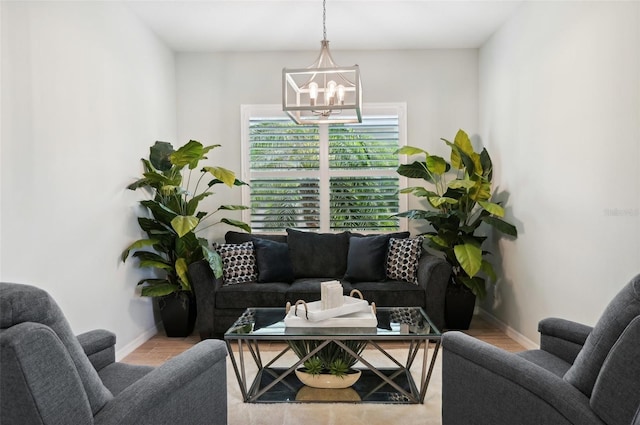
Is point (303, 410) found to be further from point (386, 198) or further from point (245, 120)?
point (245, 120)

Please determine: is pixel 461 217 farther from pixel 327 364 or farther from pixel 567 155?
pixel 327 364

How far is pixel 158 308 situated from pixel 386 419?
2.79 metres

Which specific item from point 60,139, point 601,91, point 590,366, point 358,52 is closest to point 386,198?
point 358,52

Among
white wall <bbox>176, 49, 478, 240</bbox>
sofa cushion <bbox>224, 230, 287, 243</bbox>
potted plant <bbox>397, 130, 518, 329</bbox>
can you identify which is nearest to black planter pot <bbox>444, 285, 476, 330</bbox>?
potted plant <bbox>397, 130, 518, 329</bbox>

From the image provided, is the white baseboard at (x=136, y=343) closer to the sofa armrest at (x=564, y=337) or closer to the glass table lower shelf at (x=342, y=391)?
the glass table lower shelf at (x=342, y=391)

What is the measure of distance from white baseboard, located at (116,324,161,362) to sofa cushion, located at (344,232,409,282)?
1886 millimetres

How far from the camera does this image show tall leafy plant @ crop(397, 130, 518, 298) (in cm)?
409

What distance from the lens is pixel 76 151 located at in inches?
122

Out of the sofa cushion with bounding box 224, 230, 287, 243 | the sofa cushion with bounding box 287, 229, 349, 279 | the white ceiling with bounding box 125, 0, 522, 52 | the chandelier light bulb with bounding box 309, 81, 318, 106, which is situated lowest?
the sofa cushion with bounding box 287, 229, 349, 279

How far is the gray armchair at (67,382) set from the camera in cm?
117

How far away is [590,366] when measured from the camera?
1504 mm

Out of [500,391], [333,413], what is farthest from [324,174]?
[500,391]

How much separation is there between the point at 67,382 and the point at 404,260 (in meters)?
3.39

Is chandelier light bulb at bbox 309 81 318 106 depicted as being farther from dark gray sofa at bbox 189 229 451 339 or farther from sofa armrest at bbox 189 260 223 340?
sofa armrest at bbox 189 260 223 340
